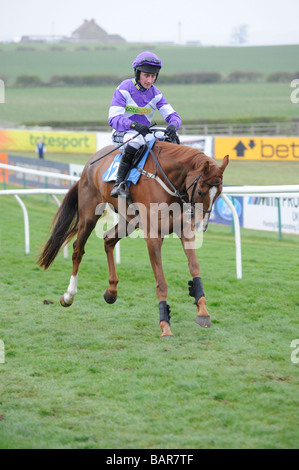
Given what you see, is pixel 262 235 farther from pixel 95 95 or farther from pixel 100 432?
pixel 95 95

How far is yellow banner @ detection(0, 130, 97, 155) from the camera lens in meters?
28.5

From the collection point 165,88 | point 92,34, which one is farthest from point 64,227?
point 92,34

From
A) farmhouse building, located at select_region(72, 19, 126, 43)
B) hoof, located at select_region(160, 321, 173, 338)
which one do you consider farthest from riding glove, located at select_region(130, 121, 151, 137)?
farmhouse building, located at select_region(72, 19, 126, 43)

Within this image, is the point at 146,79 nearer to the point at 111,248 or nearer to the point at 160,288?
the point at 111,248

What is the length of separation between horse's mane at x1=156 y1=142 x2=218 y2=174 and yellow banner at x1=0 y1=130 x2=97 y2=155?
78.1ft

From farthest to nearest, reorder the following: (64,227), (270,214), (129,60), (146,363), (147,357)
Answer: (129,60)
(270,214)
(64,227)
(147,357)
(146,363)

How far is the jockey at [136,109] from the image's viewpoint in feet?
15.5

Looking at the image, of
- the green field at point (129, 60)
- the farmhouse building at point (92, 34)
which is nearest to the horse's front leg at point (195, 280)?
the green field at point (129, 60)

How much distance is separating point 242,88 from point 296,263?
158ft

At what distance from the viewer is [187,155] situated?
446 centimetres

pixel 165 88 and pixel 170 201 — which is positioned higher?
pixel 165 88

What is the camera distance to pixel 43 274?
7.05 meters

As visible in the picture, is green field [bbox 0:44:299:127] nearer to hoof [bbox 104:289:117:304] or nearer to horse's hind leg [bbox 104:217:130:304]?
horse's hind leg [bbox 104:217:130:304]

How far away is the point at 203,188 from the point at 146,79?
3.99 feet
